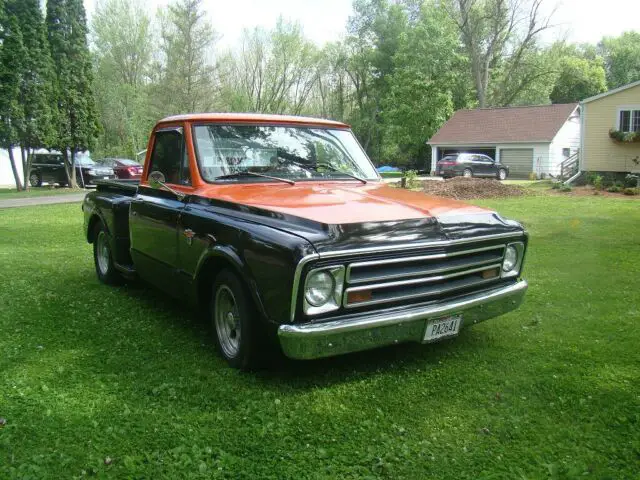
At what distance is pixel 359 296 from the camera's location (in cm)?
350

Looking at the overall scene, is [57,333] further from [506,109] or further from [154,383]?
[506,109]

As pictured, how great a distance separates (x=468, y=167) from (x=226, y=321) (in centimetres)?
3012

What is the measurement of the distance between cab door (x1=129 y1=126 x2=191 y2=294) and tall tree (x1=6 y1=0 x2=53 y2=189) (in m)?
19.2

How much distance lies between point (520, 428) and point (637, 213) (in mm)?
12976

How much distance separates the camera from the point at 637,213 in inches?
557

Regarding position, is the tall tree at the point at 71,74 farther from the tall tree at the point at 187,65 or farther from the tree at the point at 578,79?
the tree at the point at 578,79

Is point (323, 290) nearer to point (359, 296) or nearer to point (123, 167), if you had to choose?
point (359, 296)

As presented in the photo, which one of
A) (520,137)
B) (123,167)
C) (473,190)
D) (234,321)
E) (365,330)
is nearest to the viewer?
(365,330)

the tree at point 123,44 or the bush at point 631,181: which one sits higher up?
the tree at point 123,44

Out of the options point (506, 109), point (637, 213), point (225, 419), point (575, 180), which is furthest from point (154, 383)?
point (506, 109)

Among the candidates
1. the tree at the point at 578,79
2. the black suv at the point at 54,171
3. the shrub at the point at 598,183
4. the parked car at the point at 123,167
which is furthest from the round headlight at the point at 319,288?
the tree at the point at 578,79

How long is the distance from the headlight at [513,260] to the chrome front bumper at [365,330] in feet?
1.65

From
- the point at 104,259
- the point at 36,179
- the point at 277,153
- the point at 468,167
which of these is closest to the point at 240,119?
the point at 277,153

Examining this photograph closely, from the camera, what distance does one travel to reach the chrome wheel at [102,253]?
6.64 metres
